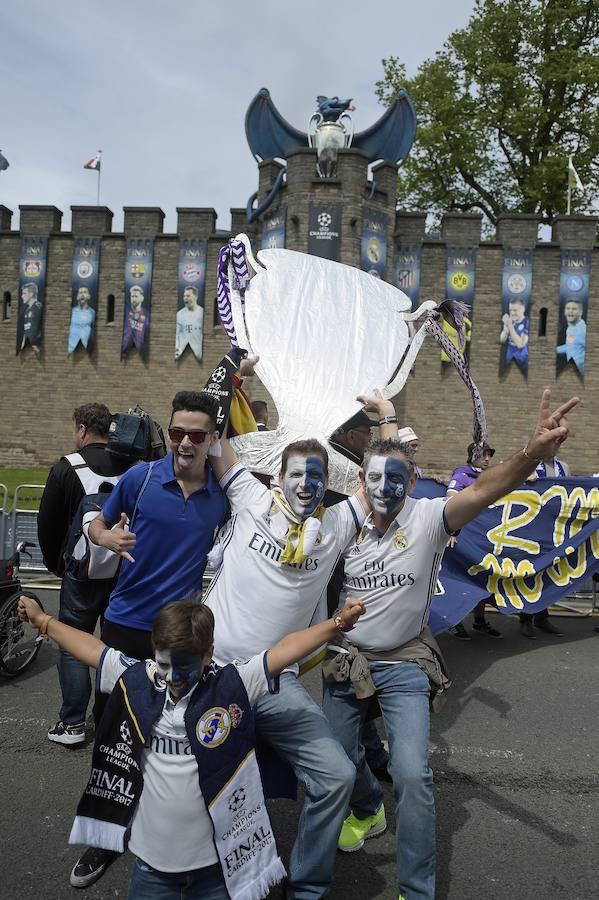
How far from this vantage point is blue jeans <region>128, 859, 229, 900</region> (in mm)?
2361

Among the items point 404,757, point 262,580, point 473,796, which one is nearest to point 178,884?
point 404,757

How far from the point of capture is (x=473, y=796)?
386cm

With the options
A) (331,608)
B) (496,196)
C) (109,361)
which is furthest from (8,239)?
(331,608)

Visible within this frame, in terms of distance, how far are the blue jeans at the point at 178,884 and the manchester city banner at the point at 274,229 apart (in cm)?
1877

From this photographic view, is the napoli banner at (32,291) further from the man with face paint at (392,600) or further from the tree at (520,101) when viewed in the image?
the man with face paint at (392,600)

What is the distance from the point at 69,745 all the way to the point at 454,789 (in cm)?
229

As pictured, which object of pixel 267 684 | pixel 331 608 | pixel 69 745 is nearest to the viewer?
pixel 267 684

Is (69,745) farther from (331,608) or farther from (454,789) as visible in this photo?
(454,789)

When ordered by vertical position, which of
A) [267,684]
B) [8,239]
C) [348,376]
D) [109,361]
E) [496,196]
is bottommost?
[267,684]

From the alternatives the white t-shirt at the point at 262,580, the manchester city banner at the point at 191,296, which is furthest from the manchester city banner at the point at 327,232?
the white t-shirt at the point at 262,580

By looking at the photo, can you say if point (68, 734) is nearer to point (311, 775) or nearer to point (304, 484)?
point (311, 775)

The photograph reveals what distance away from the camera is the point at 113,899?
9.48 feet

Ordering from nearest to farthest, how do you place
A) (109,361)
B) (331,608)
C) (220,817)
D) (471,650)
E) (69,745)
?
(220,817) < (331,608) < (69,745) < (471,650) < (109,361)

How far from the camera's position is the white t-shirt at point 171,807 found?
2.34 metres
